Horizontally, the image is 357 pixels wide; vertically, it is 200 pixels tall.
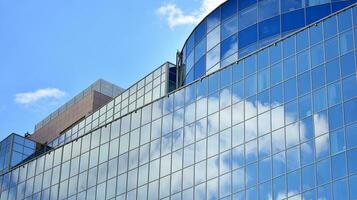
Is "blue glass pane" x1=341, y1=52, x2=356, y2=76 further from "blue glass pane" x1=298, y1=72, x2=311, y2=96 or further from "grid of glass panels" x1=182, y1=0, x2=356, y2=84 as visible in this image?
"grid of glass panels" x1=182, y1=0, x2=356, y2=84

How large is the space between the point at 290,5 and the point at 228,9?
6091mm

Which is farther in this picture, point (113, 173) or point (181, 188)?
point (113, 173)

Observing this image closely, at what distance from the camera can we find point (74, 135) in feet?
292

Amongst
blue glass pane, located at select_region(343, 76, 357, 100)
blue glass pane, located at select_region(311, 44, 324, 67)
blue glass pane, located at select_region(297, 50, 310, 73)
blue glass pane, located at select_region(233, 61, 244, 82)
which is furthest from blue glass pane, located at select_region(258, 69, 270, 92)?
blue glass pane, located at select_region(343, 76, 357, 100)

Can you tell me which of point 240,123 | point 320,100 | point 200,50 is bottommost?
point 320,100

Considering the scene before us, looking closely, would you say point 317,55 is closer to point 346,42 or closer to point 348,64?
point 346,42

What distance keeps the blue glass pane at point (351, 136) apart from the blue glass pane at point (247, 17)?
17600 millimetres

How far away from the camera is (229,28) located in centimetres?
7162

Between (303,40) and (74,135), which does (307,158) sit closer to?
(303,40)

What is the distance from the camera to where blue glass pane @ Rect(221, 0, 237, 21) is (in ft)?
237

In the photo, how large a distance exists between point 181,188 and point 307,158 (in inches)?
461

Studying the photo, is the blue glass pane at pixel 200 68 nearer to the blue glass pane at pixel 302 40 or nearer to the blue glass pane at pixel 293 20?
the blue glass pane at pixel 293 20

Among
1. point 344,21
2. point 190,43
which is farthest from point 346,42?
point 190,43

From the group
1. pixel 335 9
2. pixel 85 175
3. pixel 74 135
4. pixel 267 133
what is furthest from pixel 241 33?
pixel 74 135
